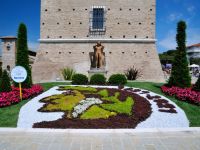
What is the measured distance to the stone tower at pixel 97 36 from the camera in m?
→ 22.8

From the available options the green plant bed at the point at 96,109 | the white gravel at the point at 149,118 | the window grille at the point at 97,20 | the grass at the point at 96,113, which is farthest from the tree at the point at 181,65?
the window grille at the point at 97,20

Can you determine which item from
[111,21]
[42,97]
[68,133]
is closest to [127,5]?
[111,21]

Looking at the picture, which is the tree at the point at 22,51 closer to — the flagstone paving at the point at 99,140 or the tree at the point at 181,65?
the flagstone paving at the point at 99,140

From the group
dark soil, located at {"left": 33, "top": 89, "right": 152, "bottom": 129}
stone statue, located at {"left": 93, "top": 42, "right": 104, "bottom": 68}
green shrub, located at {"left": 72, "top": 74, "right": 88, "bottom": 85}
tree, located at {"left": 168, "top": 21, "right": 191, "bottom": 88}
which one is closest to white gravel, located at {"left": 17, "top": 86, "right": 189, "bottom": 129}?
dark soil, located at {"left": 33, "top": 89, "right": 152, "bottom": 129}

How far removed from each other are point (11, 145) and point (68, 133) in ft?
5.50

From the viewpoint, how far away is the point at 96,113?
9109 millimetres

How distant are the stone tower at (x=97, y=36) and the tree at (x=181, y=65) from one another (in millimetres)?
7985

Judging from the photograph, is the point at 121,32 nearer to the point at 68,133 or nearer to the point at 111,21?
the point at 111,21

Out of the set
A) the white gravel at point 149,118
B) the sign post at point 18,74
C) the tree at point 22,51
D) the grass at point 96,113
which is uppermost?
the tree at point 22,51

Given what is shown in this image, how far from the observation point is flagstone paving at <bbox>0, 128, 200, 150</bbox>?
19.7 feet

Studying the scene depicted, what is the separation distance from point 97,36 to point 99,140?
57.3 ft

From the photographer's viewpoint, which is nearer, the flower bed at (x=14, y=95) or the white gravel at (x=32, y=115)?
the white gravel at (x=32, y=115)

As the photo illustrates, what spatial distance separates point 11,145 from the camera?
6.07 m

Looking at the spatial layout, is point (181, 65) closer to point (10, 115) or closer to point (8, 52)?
point (10, 115)
